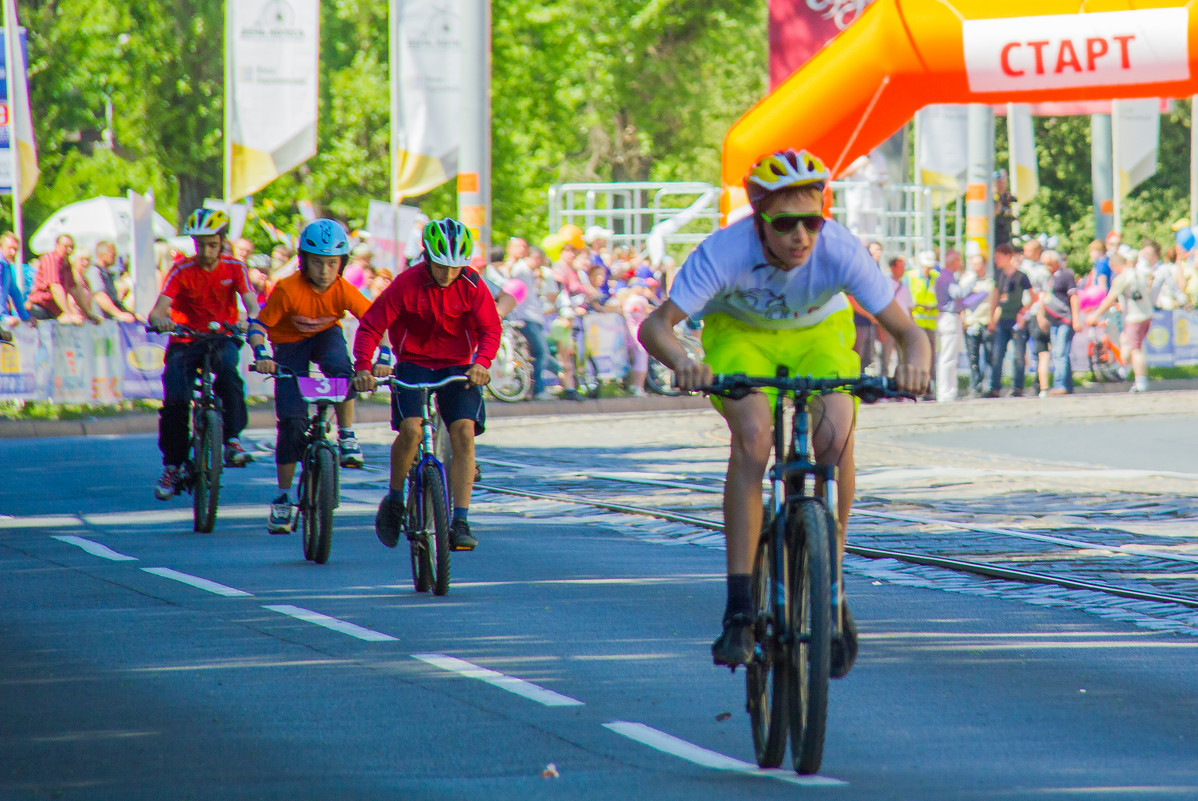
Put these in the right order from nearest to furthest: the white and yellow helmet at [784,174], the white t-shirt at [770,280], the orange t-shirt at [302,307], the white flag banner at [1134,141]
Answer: the white and yellow helmet at [784,174]
the white t-shirt at [770,280]
the orange t-shirt at [302,307]
the white flag banner at [1134,141]

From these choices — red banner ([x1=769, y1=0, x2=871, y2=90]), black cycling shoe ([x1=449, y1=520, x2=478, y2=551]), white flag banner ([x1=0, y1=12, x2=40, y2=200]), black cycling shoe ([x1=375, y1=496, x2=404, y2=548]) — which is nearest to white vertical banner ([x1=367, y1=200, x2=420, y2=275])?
white flag banner ([x1=0, y1=12, x2=40, y2=200])

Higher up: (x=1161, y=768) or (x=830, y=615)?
(x=830, y=615)

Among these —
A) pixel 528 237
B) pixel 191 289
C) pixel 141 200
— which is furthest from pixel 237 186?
pixel 528 237

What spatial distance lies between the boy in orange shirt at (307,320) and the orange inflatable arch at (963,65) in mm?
8600

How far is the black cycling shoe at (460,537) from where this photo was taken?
31.0 feet

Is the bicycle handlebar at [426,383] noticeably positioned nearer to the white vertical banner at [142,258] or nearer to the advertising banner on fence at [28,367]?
the advertising banner on fence at [28,367]

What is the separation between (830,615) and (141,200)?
57.8 ft

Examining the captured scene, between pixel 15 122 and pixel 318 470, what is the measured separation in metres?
13.1

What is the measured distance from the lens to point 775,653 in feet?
18.8

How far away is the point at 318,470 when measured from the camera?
34.8ft

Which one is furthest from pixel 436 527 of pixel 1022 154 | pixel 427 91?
pixel 1022 154

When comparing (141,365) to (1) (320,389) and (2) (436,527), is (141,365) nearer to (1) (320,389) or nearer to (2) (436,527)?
(1) (320,389)

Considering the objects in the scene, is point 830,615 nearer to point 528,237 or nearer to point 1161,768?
point 1161,768

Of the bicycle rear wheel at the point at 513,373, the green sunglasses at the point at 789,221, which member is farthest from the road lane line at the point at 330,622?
the bicycle rear wheel at the point at 513,373
